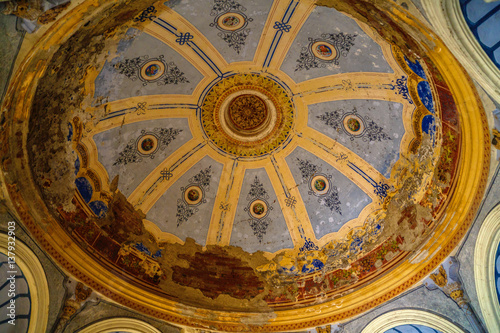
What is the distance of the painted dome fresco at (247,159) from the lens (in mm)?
8484

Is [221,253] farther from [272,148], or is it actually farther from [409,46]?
[409,46]

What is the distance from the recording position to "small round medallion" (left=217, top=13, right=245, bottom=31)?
376 inches

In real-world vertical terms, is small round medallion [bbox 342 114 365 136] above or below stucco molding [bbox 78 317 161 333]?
above

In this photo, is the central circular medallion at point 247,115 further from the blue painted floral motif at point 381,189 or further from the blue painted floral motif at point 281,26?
the blue painted floral motif at point 381,189

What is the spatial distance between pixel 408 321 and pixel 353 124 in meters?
5.31

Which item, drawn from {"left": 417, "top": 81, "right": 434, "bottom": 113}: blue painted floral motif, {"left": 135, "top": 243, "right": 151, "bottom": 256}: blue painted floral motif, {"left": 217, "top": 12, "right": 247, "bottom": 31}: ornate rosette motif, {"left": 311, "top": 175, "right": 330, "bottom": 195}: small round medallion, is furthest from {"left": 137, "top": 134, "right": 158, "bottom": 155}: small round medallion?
{"left": 417, "top": 81, "right": 434, "bottom": 113}: blue painted floral motif

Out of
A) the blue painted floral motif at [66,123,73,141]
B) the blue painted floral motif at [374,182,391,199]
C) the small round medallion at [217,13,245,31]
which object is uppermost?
the small round medallion at [217,13,245,31]

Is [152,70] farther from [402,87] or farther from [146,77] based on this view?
[402,87]

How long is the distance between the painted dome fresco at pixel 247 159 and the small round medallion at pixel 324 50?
5 centimetres

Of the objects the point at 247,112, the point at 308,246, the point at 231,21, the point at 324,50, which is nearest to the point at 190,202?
the point at 247,112

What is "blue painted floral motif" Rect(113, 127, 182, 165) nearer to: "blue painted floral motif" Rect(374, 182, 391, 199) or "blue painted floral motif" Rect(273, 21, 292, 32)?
"blue painted floral motif" Rect(273, 21, 292, 32)

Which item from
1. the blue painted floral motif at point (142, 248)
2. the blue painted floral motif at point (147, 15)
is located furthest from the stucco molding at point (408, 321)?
the blue painted floral motif at point (147, 15)

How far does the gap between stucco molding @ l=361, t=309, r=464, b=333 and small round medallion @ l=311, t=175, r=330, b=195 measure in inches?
150

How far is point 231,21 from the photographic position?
31.9 ft
